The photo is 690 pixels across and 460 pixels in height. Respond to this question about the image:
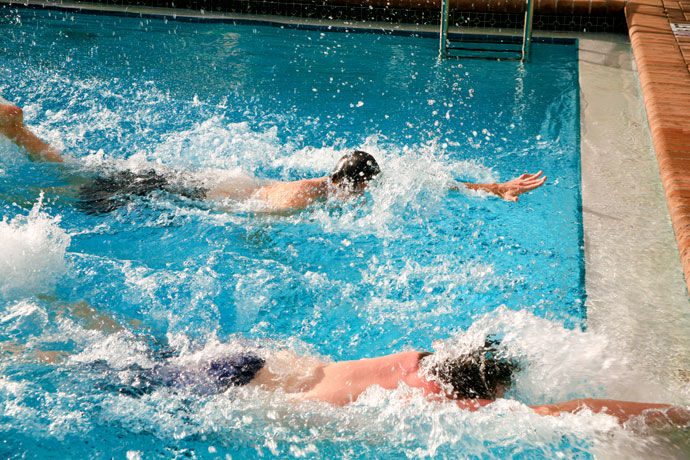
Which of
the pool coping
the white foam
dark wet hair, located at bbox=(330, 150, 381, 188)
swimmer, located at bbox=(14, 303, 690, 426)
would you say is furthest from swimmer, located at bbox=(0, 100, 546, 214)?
swimmer, located at bbox=(14, 303, 690, 426)

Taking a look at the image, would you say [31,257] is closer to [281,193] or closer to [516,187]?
[281,193]

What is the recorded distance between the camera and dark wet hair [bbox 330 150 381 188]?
162 inches

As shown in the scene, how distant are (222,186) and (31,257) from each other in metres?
1.30

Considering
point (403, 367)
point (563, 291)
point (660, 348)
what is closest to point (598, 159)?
point (563, 291)

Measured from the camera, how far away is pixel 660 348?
125 inches

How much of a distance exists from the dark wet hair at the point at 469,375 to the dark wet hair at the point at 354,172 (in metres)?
1.74

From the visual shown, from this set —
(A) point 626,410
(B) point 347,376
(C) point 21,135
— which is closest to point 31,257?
(C) point 21,135

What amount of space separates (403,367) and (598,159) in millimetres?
3300

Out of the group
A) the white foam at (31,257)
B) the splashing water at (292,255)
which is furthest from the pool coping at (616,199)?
the white foam at (31,257)

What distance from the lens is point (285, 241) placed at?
14.0ft

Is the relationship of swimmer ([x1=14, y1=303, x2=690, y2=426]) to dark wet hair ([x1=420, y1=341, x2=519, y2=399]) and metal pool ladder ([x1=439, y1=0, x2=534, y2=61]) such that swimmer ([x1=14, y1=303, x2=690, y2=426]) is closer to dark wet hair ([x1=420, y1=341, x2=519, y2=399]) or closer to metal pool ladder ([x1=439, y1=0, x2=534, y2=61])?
dark wet hair ([x1=420, y1=341, x2=519, y2=399])

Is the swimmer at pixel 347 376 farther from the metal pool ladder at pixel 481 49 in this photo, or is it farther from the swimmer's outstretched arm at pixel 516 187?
the metal pool ladder at pixel 481 49

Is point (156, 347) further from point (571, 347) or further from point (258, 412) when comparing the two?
point (571, 347)

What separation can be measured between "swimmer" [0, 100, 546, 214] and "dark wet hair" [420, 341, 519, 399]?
1.75 metres
